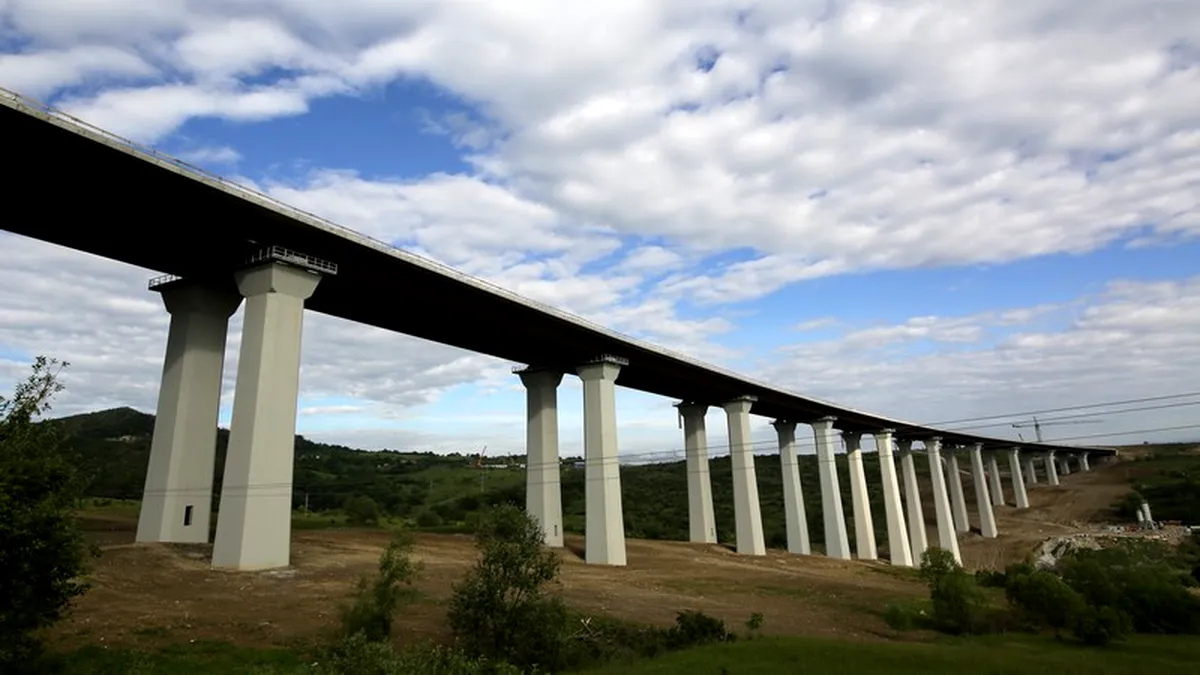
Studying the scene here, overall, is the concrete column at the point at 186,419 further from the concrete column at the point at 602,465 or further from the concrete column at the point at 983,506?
the concrete column at the point at 983,506

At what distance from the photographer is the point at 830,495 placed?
279 feet

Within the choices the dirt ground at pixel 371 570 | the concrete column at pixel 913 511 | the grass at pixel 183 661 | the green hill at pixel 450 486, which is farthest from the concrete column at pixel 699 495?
the grass at pixel 183 661

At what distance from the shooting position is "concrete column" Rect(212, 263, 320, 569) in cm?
3338

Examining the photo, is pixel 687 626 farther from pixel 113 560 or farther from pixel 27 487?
pixel 113 560

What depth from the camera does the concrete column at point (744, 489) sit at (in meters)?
73.2

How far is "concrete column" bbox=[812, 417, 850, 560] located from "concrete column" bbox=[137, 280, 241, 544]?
68594 millimetres

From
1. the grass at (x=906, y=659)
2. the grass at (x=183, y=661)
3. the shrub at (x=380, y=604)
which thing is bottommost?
the grass at (x=906, y=659)

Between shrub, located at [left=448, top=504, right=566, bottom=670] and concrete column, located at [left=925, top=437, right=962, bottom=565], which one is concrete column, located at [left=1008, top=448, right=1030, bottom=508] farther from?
shrub, located at [left=448, top=504, right=566, bottom=670]

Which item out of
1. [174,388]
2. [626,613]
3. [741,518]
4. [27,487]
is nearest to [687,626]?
[626,613]

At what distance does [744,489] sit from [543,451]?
25410 millimetres

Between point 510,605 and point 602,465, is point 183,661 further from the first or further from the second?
point 602,465

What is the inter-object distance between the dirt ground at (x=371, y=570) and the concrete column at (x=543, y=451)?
4.01 meters

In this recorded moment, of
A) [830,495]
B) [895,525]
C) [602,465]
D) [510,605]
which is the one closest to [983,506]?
[895,525]

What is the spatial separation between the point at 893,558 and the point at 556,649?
8190 cm
